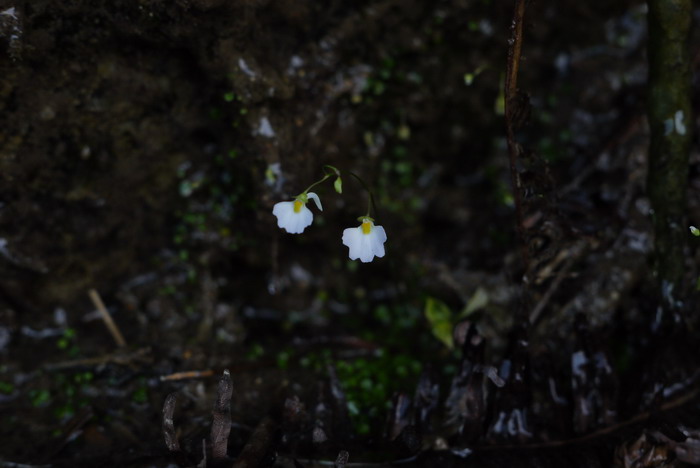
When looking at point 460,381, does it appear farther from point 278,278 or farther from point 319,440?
point 278,278

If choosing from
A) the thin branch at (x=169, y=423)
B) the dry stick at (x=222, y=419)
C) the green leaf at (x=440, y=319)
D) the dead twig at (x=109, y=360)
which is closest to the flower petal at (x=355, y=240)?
the dry stick at (x=222, y=419)

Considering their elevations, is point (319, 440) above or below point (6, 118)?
below

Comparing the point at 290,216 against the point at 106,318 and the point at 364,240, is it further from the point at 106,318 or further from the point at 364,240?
the point at 106,318

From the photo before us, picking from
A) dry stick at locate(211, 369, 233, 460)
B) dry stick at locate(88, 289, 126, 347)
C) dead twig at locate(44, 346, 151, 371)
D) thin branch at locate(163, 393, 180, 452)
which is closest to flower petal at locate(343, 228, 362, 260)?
dry stick at locate(211, 369, 233, 460)

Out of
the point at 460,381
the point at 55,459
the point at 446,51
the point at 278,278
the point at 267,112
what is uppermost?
the point at 446,51

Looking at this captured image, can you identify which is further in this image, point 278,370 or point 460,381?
point 278,370

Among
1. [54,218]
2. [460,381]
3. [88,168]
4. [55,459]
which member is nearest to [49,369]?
[55,459]

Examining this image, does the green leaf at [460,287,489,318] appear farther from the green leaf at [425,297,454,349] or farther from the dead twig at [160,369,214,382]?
the dead twig at [160,369,214,382]
